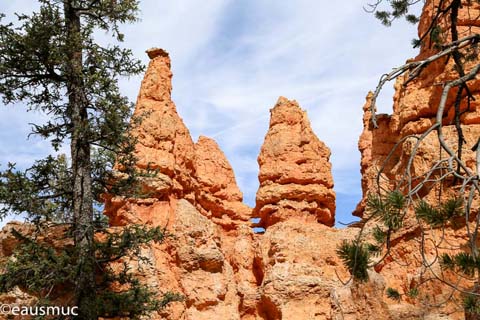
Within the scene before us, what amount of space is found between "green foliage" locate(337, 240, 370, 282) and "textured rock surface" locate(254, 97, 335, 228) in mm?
24155

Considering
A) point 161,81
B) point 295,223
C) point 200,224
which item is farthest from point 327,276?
point 161,81

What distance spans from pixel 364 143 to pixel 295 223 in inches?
437

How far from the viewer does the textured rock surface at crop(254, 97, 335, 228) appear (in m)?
29.4

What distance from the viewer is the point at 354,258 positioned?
14.8 feet

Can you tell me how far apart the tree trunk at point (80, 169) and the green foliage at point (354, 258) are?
26.8 feet

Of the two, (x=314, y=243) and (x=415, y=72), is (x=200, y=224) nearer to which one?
(x=314, y=243)

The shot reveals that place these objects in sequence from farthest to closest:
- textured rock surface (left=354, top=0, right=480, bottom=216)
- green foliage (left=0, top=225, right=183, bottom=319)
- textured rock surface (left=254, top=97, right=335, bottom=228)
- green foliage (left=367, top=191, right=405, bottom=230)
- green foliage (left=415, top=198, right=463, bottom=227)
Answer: textured rock surface (left=254, top=97, right=335, bottom=228)
textured rock surface (left=354, top=0, right=480, bottom=216)
green foliage (left=0, top=225, right=183, bottom=319)
green foliage (left=415, top=198, right=463, bottom=227)
green foliage (left=367, top=191, right=405, bottom=230)

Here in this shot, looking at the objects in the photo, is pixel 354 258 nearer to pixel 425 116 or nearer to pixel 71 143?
pixel 71 143

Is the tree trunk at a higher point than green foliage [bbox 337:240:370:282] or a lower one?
higher

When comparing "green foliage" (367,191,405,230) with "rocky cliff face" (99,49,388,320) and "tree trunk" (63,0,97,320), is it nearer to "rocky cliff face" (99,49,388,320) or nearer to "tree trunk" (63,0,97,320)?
"tree trunk" (63,0,97,320)

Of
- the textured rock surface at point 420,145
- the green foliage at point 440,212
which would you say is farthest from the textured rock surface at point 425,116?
the green foliage at point 440,212

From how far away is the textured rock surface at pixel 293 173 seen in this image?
96.6ft

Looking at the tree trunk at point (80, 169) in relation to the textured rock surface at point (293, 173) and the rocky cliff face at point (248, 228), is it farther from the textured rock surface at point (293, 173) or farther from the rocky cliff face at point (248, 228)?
the textured rock surface at point (293, 173)

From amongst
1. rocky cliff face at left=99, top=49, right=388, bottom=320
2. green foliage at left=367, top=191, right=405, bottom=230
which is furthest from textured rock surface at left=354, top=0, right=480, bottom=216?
green foliage at left=367, top=191, right=405, bottom=230
